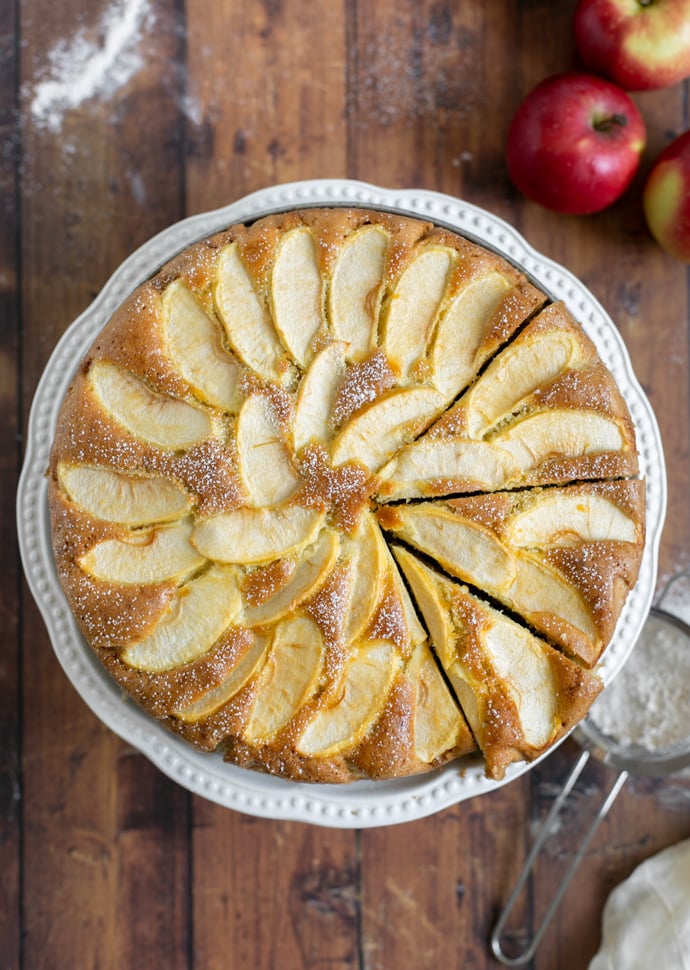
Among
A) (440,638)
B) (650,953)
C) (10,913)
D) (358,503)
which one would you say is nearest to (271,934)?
(10,913)

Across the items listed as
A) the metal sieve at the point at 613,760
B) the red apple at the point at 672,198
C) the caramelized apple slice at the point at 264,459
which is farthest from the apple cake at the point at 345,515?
the red apple at the point at 672,198

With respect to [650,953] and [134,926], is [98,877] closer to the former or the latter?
[134,926]

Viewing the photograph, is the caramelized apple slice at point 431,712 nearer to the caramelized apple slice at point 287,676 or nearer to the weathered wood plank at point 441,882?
the caramelized apple slice at point 287,676

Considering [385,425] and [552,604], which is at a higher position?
[385,425]

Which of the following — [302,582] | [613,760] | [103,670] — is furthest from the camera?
[613,760]

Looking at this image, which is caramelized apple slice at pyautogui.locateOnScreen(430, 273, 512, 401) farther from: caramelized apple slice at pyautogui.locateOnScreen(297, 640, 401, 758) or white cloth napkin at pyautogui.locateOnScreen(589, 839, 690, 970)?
white cloth napkin at pyautogui.locateOnScreen(589, 839, 690, 970)

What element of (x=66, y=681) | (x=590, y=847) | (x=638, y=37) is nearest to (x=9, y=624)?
(x=66, y=681)

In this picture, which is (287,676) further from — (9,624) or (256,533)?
(9,624)

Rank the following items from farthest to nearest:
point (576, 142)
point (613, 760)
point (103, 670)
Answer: point (613, 760) → point (576, 142) → point (103, 670)
